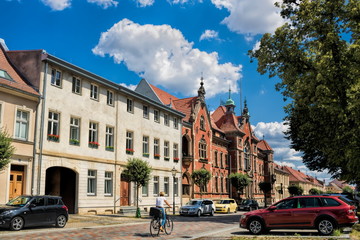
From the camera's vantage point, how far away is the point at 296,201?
16375 mm

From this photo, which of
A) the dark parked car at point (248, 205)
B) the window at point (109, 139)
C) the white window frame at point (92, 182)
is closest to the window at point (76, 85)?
the window at point (109, 139)

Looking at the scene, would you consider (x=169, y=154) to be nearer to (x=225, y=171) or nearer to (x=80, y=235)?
(x=225, y=171)

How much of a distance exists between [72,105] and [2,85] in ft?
19.3

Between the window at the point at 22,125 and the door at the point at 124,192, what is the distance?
1065 cm

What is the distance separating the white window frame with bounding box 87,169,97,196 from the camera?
90.9ft

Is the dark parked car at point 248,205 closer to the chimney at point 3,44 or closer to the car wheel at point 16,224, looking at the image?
the chimney at point 3,44

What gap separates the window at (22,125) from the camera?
22.5 metres

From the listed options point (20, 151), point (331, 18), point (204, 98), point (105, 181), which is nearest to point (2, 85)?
point (20, 151)

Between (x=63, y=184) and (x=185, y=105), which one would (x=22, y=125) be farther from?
(x=185, y=105)

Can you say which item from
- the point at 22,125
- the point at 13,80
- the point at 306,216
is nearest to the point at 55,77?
the point at 13,80

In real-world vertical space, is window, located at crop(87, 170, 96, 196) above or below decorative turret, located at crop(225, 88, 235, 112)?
below

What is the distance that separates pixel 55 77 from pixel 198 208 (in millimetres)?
15384

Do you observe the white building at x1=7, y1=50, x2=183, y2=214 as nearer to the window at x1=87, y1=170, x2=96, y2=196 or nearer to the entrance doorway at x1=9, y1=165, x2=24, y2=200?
the window at x1=87, y1=170, x2=96, y2=196

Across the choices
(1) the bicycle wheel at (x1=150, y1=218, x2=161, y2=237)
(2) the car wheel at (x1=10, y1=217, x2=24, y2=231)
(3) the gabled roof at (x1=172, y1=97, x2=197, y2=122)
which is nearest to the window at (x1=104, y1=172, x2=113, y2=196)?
(2) the car wheel at (x1=10, y1=217, x2=24, y2=231)
